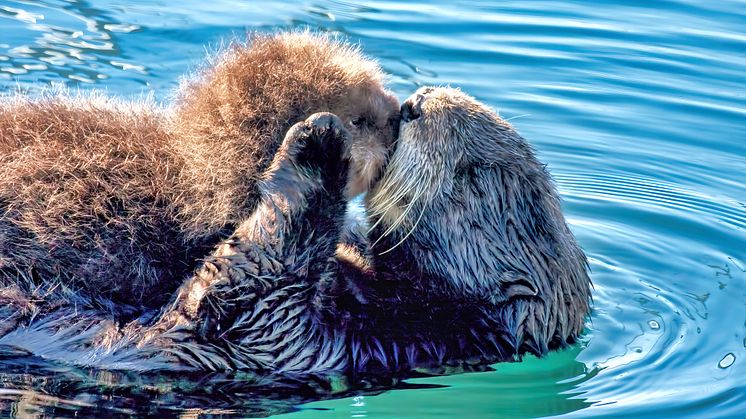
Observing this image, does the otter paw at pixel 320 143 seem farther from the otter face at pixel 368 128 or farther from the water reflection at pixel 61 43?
the water reflection at pixel 61 43

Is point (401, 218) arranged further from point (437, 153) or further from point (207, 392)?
point (207, 392)

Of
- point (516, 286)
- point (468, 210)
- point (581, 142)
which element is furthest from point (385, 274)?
point (581, 142)

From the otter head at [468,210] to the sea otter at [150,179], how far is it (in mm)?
250

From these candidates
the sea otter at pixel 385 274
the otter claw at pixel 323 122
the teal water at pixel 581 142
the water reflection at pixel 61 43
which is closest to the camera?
the otter claw at pixel 323 122

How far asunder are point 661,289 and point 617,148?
176 cm

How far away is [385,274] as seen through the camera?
4.45 meters

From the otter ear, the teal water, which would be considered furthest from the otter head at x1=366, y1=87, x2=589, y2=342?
the teal water

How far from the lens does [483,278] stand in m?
4.37

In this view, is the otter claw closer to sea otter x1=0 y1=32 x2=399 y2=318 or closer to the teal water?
sea otter x1=0 y1=32 x2=399 y2=318

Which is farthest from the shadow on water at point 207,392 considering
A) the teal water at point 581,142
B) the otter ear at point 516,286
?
the otter ear at point 516,286

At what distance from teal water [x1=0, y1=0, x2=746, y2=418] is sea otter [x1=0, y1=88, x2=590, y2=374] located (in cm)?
Result: 13

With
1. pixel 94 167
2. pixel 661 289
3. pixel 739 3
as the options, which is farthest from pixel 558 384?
pixel 739 3

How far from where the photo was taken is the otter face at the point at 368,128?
4168 mm

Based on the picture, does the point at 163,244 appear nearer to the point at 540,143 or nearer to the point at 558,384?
the point at 558,384
